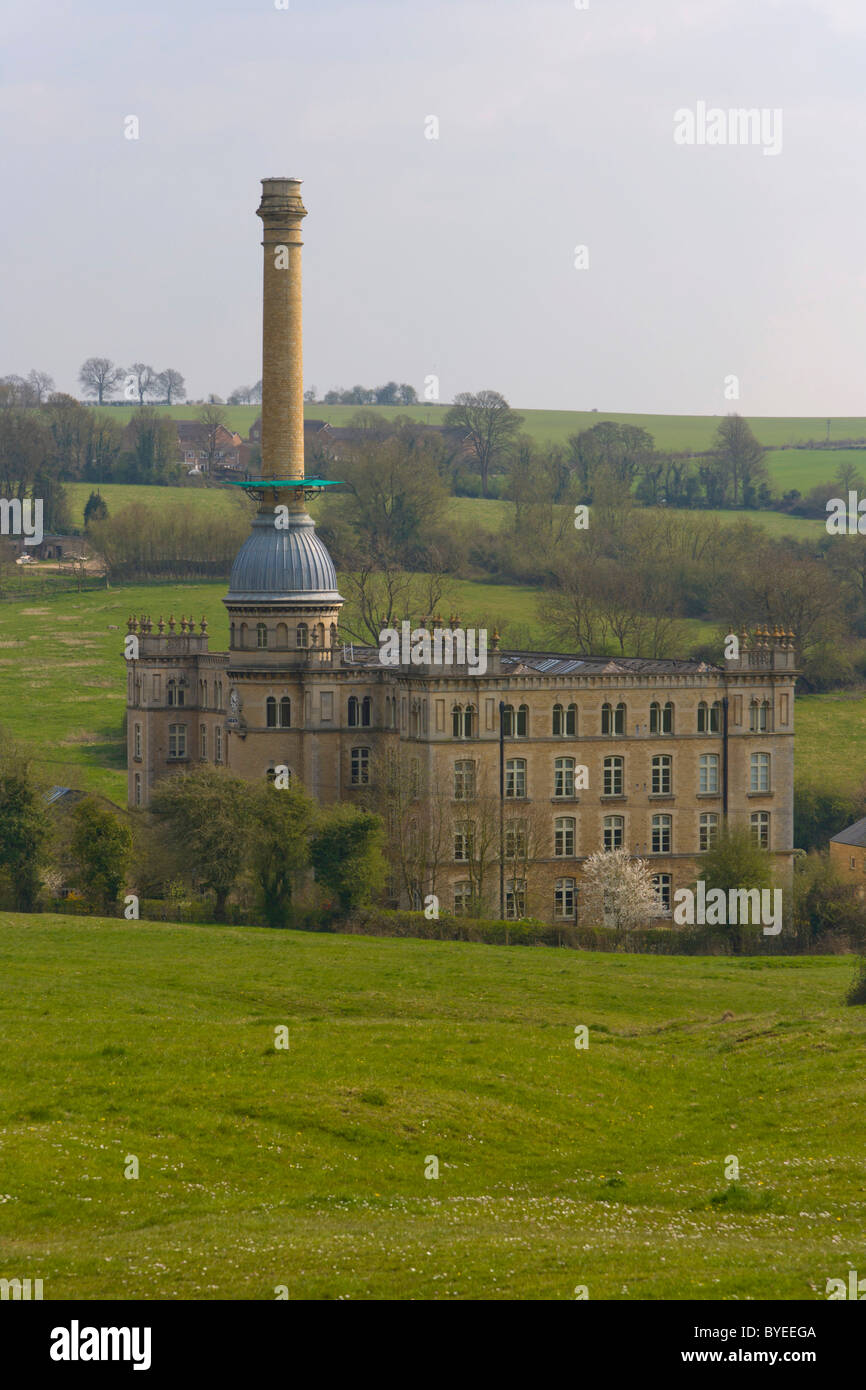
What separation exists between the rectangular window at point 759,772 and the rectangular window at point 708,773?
4.92 ft

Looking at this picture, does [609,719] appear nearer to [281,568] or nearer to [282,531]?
[281,568]

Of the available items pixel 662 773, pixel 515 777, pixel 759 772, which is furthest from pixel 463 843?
pixel 759 772

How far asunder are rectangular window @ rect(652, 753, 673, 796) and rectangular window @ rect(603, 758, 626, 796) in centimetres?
152

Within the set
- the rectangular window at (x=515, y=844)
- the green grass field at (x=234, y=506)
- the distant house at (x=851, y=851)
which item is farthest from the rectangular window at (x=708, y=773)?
the green grass field at (x=234, y=506)

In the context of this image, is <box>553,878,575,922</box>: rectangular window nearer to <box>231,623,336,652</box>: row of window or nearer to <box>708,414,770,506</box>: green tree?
<box>231,623,336,652</box>: row of window

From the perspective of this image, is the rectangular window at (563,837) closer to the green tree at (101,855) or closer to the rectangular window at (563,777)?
the rectangular window at (563,777)

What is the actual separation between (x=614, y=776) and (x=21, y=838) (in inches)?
940

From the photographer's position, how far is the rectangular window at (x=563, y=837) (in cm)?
7994

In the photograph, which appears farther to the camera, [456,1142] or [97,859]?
[97,859]

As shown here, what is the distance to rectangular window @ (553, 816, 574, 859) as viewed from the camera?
3147 inches
